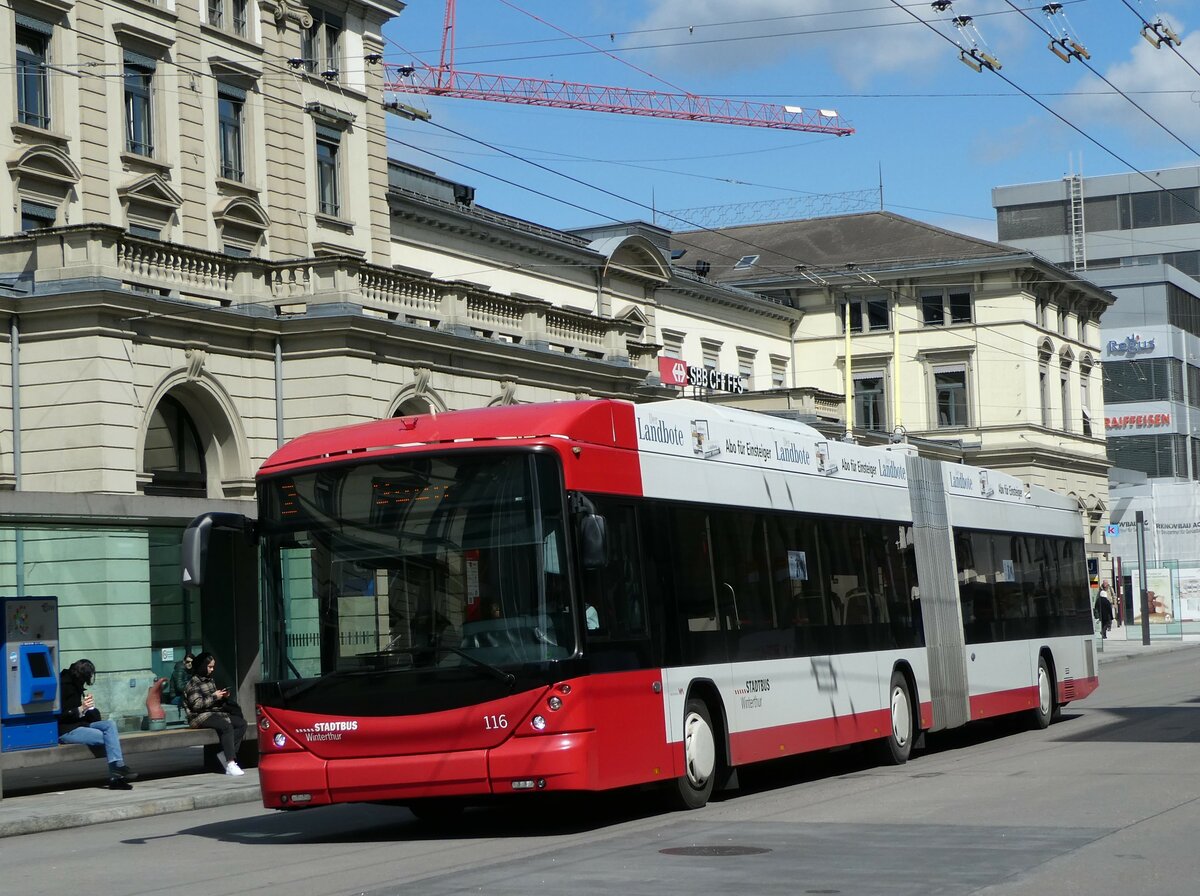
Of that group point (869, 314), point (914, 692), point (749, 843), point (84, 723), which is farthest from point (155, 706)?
point (869, 314)

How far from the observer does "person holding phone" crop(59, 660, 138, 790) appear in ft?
58.5

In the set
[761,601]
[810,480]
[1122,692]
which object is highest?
[810,480]

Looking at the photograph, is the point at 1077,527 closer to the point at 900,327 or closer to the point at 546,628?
the point at 546,628

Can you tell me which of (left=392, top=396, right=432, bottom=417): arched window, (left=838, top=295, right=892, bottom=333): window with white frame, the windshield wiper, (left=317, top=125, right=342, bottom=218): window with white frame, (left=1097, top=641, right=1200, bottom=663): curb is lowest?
(left=1097, top=641, right=1200, bottom=663): curb

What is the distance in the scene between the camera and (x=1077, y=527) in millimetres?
25891

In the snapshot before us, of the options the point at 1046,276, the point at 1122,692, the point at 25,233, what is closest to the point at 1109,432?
the point at 1046,276

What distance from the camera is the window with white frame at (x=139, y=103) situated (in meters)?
33.9

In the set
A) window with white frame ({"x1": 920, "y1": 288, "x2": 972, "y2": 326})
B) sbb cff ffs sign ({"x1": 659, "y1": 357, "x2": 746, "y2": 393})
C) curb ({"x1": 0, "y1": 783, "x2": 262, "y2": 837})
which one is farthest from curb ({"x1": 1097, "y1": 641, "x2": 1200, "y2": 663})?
curb ({"x1": 0, "y1": 783, "x2": 262, "y2": 837})

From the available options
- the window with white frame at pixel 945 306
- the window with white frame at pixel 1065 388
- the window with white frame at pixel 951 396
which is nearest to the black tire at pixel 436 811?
the window with white frame at pixel 951 396

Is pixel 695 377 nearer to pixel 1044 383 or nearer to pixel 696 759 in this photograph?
pixel 1044 383

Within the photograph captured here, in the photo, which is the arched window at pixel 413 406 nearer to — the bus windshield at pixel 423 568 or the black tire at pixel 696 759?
the black tire at pixel 696 759

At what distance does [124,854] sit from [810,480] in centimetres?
733

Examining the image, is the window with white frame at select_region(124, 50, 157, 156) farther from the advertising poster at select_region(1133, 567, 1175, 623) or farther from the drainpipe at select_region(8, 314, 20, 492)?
the advertising poster at select_region(1133, 567, 1175, 623)

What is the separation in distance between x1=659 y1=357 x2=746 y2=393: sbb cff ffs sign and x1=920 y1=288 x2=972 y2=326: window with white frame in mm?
15957
